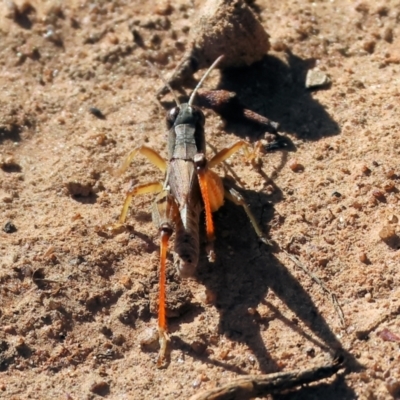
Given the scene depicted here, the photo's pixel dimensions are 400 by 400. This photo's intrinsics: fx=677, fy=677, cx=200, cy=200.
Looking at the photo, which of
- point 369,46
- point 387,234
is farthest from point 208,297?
point 369,46

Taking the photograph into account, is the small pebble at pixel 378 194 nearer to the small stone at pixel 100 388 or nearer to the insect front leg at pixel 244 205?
the insect front leg at pixel 244 205

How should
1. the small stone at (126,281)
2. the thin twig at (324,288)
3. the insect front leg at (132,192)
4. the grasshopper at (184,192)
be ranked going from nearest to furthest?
the thin twig at (324,288) < the grasshopper at (184,192) < the small stone at (126,281) < the insect front leg at (132,192)

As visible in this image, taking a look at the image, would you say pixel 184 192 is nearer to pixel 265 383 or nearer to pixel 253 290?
pixel 253 290

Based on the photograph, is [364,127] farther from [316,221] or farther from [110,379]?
[110,379]

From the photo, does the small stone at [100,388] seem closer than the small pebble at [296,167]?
Yes

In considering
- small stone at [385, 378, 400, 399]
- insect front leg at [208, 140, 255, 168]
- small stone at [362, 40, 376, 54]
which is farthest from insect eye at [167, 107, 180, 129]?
small stone at [385, 378, 400, 399]

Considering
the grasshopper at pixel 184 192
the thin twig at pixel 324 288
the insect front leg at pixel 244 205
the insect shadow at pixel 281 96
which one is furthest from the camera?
the insect shadow at pixel 281 96

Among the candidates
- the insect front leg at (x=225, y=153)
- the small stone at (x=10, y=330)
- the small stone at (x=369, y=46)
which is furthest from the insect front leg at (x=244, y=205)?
the small stone at (x=369, y=46)
